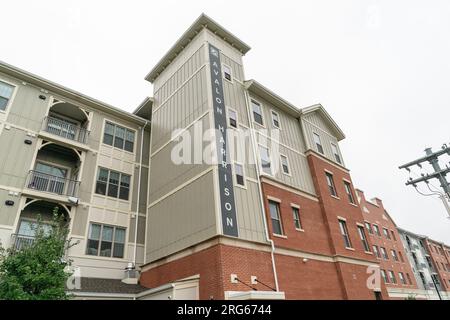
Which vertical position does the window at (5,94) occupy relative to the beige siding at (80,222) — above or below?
above

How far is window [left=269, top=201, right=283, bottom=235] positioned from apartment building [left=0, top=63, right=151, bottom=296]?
28.1 feet

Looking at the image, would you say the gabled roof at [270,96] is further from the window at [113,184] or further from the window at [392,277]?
the window at [392,277]

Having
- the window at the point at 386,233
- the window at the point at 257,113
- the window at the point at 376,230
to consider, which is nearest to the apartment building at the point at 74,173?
the window at the point at 257,113

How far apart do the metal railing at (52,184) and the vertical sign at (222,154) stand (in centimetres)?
904

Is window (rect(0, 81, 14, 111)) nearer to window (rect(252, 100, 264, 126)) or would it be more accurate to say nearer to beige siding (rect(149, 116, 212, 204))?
beige siding (rect(149, 116, 212, 204))

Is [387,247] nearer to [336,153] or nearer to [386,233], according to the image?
[386,233]

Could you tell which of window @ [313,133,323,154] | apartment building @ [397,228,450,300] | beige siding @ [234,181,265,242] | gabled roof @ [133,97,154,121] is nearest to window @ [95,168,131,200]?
gabled roof @ [133,97,154,121]

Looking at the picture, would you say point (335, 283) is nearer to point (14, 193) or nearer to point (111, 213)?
point (111, 213)

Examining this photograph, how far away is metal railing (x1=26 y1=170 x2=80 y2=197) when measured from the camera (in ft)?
53.1

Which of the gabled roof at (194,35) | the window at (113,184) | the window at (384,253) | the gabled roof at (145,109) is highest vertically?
the gabled roof at (194,35)

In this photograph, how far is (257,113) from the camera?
2039cm

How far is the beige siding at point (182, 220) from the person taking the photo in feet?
46.7

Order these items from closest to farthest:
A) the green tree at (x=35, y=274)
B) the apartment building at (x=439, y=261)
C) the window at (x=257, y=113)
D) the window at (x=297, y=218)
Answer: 1. the green tree at (x=35, y=274)
2. the window at (x=297, y=218)
3. the window at (x=257, y=113)
4. the apartment building at (x=439, y=261)

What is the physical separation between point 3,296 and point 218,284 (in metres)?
7.49
